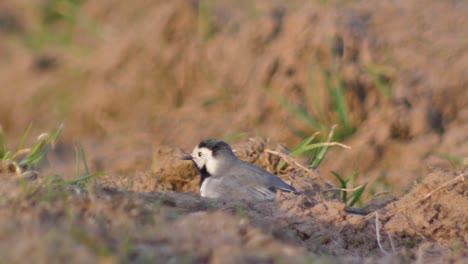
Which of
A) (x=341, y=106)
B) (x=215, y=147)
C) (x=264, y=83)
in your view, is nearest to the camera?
(x=215, y=147)

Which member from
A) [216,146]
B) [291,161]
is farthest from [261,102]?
[291,161]

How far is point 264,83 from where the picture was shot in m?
10.1

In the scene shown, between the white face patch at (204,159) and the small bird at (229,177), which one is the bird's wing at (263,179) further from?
the white face patch at (204,159)

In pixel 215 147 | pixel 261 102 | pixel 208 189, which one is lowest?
pixel 261 102

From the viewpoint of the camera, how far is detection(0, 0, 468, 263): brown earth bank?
5676 mm

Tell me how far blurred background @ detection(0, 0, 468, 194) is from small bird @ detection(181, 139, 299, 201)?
6.00 ft

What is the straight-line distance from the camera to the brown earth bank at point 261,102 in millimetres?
5676

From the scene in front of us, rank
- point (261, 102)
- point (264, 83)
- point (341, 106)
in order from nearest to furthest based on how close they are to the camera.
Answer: point (341, 106) → point (261, 102) → point (264, 83)

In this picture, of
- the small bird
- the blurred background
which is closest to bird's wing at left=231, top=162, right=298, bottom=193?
the small bird

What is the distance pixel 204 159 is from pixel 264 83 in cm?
339

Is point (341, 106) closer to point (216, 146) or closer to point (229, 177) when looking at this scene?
point (216, 146)

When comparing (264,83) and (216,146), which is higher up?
(216,146)

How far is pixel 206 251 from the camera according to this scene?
4164 mm

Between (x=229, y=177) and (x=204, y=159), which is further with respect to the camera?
(x=204, y=159)
